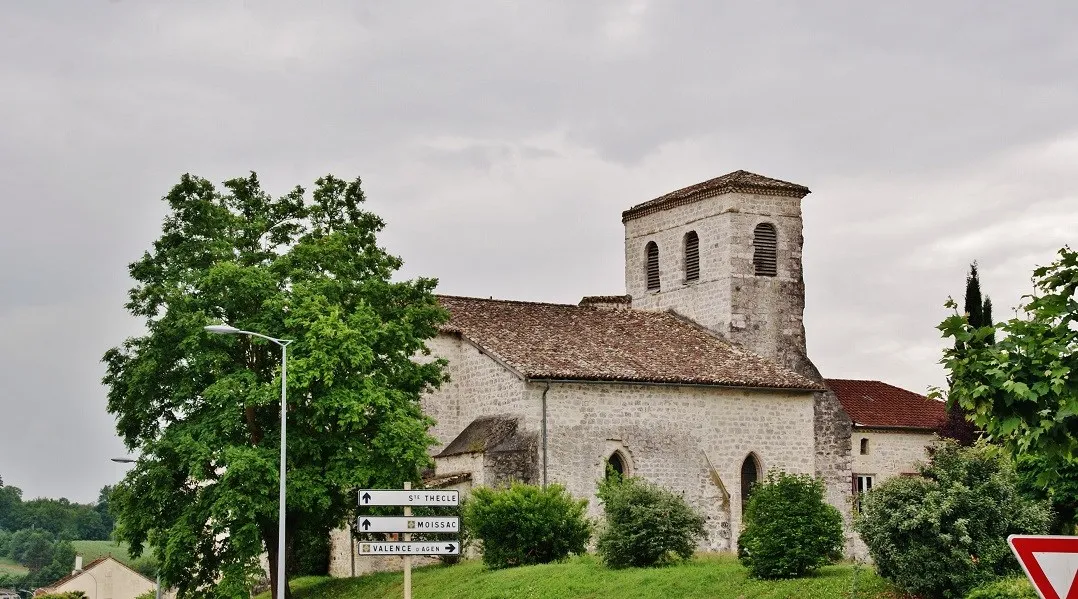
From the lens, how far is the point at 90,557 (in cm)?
11838

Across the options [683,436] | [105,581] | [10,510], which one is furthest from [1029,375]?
[10,510]

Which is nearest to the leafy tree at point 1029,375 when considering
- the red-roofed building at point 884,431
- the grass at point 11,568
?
the red-roofed building at point 884,431

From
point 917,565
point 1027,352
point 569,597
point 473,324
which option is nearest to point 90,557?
point 473,324

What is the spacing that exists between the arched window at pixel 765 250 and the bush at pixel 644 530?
711 inches

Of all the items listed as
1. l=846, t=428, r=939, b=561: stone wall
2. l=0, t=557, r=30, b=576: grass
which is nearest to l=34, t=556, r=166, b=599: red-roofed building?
l=0, t=557, r=30, b=576: grass

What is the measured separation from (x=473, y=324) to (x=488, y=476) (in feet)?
21.9

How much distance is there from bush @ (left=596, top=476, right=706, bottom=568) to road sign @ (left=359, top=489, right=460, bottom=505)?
10.4m

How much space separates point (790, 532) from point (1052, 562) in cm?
2090

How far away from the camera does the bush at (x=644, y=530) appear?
3269 cm

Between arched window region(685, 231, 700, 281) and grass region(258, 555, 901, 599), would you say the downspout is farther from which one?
arched window region(685, 231, 700, 281)

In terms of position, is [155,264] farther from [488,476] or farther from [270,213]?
[488,476]

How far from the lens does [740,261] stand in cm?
4947

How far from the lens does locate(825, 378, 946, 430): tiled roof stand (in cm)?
5469

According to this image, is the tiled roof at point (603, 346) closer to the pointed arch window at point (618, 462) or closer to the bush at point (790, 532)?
the pointed arch window at point (618, 462)
